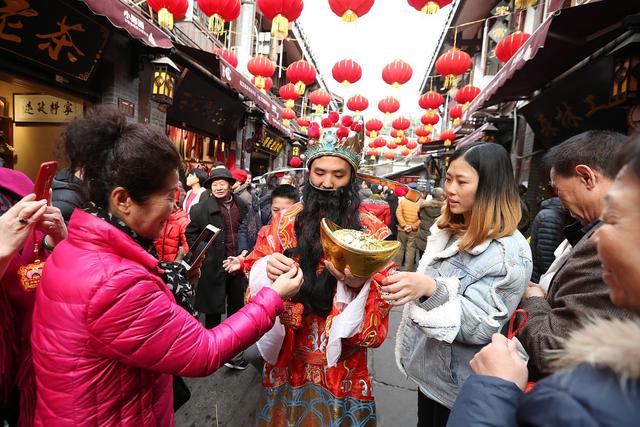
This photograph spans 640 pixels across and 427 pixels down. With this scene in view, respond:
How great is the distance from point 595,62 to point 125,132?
6690 millimetres

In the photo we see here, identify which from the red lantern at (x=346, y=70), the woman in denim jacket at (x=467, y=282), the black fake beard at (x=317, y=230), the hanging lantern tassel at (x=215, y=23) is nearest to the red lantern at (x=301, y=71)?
the red lantern at (x=346, y=70)

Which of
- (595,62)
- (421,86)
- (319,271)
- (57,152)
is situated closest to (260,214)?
(319,271)

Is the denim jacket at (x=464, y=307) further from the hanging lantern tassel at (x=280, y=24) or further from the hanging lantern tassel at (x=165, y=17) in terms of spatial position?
A: the hanging lantern tassel at (x=165, y=17)

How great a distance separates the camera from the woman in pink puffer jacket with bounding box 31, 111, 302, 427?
104 centimetres

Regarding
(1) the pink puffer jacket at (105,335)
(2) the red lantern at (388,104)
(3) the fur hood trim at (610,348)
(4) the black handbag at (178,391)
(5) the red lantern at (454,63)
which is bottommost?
(4) the black handbag at (178,391)

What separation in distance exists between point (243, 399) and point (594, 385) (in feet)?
10.2

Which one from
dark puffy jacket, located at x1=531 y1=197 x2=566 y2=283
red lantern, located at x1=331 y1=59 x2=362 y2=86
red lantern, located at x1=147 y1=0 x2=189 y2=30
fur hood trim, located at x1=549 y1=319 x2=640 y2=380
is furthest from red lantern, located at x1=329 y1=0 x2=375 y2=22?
fur hood trim, located at x1=549 y1=319 x2=640 y2=380

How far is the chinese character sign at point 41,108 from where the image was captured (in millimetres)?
6227

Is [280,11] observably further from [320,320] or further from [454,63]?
[320,320]

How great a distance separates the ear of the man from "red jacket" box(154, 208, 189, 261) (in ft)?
11.0

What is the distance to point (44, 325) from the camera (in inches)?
44.3

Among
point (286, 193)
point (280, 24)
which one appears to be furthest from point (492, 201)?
point (280, 24)

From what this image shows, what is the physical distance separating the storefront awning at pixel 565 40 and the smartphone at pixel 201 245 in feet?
14.9

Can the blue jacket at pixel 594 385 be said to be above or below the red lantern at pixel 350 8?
below
